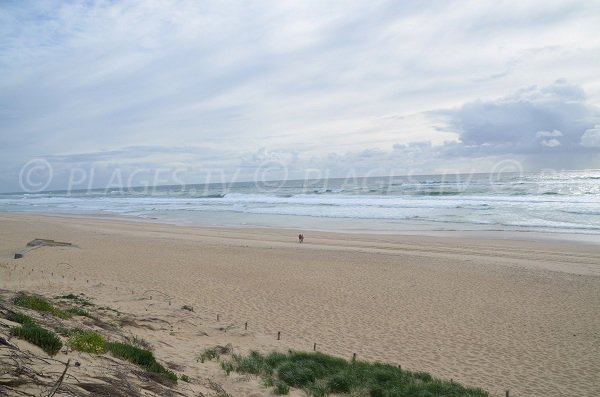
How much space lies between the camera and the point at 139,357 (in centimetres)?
555

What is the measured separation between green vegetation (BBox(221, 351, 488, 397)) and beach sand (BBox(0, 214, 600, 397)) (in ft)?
1.46

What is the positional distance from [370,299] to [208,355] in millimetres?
6044

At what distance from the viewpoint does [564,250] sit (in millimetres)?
18766

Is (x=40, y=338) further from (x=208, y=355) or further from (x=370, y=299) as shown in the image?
(x=370, y=299)

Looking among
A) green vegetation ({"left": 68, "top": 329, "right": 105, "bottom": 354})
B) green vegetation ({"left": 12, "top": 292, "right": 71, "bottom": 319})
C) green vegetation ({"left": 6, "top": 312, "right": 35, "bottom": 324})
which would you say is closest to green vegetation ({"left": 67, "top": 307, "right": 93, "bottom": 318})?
green vegetation ({"left": 12, "top": 292, "right": 71, "bottom": 319})

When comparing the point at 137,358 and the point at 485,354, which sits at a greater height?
the point at 137,358

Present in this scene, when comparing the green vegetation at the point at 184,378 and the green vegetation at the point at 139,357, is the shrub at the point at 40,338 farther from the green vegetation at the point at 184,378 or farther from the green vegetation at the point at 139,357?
the green vegetation at the point at 184,378

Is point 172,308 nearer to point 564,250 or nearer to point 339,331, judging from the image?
point 339,331

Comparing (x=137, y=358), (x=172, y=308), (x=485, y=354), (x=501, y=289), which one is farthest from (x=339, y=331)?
(x=501, y=289)

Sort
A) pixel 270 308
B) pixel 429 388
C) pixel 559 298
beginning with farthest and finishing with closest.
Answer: pixel 559 298
pixel 270 308
pixel 429 388

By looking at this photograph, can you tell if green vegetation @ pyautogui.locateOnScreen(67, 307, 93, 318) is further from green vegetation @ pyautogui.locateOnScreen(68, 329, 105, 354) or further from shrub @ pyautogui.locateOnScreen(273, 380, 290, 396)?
shrub @ pyautogui.locateOnScreen(273, 380, 290, 396)

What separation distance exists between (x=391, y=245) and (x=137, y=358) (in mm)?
17097

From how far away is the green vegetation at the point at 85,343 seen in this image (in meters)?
5.07

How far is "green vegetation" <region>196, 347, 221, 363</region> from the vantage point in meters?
6.76
